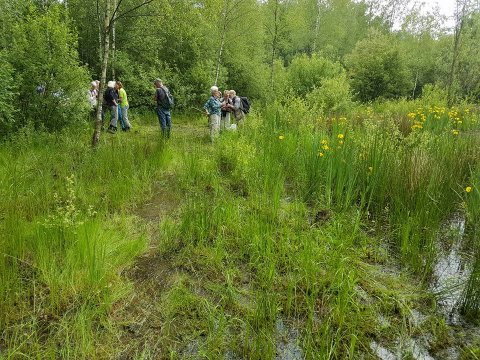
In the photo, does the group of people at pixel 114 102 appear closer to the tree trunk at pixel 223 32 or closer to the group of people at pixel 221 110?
the group of people at pixel 221 110

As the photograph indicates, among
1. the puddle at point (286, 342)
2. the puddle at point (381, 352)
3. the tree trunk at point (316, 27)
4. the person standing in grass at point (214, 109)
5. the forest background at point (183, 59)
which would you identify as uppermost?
the tree trunk at point (316, 27)

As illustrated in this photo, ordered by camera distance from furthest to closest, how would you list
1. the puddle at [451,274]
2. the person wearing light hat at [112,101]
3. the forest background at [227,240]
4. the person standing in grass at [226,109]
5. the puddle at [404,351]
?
the person standing in grass at [226,109] → the person wearing light hat at [112,101] → the puddle at [451,274] → the forest background at [227,240] → the puddle at [404,351]

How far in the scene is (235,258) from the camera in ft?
10.2

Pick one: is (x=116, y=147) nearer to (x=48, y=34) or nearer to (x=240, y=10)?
(x=48, y=34)

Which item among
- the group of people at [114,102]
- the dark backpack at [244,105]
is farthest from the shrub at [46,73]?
the dark backpack at [244,105]

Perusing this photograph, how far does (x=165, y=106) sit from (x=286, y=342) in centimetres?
748

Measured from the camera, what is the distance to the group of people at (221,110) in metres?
8.23

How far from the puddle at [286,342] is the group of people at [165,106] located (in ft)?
20.0

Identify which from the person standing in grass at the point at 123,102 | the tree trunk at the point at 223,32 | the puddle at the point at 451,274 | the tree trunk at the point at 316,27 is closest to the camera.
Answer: the puddle at the point at 451,274

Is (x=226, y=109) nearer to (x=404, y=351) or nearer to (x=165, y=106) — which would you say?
(x=165, y=106)

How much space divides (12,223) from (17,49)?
6256 mm

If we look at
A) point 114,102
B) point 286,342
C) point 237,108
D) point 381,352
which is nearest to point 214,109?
point 237,108

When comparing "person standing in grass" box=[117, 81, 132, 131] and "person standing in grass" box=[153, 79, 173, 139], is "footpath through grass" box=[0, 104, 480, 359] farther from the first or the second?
"person standing in grass" box=[117, 81, 132, 131]

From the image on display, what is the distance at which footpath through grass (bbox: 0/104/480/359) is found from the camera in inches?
85.9
